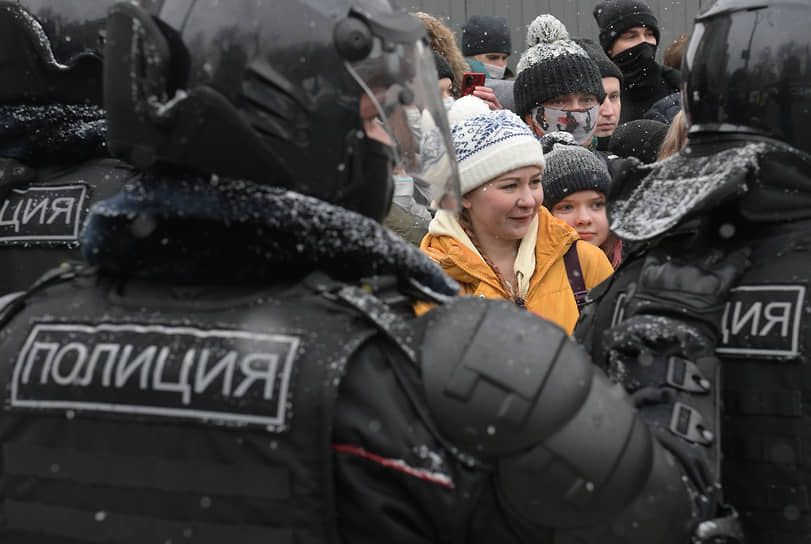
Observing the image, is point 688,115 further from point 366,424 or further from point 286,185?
point 366,424

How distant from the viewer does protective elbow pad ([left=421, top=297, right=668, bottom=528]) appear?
1672mm

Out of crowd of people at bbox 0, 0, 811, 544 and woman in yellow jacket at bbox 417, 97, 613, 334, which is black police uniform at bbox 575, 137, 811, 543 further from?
woman in yellow jacket at bbox 417, 97, 613, 334

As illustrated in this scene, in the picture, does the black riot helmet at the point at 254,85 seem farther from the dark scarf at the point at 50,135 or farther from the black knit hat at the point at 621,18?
the black knit hat at the point at 621,18

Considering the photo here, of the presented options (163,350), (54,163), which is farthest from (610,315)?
(54,163)

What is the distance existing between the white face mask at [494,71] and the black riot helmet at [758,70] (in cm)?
456

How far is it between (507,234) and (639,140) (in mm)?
1948

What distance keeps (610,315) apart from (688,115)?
0.57 m

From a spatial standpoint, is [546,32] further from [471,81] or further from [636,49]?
[471,81]

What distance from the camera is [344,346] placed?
169 centimetres

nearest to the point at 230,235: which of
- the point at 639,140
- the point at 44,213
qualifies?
the point at 44,213

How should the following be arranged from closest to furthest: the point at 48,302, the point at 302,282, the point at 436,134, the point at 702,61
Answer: the point at 302,282 → the point at 48,302 → the point at 436,134 → the point at 702,61

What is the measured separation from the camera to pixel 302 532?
1.67 metres

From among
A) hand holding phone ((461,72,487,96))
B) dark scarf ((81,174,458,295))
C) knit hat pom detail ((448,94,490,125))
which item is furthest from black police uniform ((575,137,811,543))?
hand holding phone ((461,72,487,96))

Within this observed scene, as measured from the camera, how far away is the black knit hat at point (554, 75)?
5297 mm
